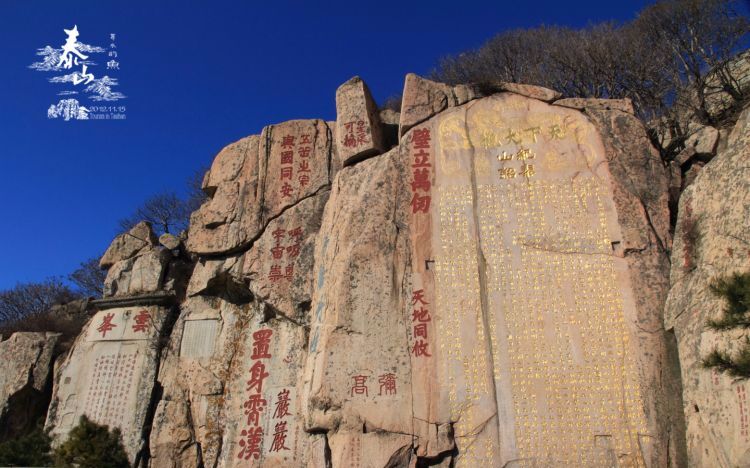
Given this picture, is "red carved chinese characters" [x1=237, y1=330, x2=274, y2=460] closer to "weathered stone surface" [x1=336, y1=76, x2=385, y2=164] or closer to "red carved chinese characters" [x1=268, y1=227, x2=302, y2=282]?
"red carved chinese characters" [x1=268, y1=227, x2=302, y2=282]

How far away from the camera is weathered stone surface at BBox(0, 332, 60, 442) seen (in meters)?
9.65

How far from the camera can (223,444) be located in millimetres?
8242

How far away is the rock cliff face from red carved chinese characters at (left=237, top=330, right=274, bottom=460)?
0.09ft

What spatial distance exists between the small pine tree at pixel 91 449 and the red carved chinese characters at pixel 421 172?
5.45 meters

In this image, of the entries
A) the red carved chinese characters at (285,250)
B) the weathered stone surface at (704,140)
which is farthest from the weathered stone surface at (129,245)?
the weathered stone surface at (704,140)

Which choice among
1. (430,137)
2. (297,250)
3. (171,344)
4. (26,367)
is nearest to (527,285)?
(430,137)

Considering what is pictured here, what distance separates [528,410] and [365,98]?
5.11 meters

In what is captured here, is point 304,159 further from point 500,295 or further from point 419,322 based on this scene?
point 500,295

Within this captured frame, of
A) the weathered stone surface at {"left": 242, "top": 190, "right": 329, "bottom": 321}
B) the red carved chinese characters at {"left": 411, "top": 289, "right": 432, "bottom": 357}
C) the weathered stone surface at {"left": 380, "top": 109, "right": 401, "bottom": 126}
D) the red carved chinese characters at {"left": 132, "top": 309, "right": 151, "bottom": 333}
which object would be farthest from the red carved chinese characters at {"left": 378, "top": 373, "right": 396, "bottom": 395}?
the red carved chinese characters at {"left": 132, "top": 309, "right": 151, "bottom": 333}

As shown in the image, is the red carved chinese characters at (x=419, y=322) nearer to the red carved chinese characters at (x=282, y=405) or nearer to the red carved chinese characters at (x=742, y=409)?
the red carved chinese characters at (x=282, y=405)

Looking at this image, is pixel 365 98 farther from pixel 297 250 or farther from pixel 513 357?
pixel 513 357

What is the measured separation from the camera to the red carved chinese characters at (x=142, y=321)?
9539 millimetres

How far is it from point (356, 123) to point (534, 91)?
105 inches

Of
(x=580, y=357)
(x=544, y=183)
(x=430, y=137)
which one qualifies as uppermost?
(x=430, y=137)
